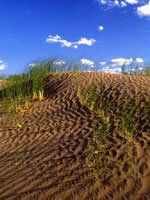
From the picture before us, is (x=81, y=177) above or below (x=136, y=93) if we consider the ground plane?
below

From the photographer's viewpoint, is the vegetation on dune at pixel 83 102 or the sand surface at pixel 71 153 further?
the vegetation on dune at pixel 83 102

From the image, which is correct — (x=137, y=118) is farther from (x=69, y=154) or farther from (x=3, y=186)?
(x=3, y=186)

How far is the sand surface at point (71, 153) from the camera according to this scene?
303 centimetres

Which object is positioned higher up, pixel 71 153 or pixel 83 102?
pixel 83 102

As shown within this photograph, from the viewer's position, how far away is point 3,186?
330cm

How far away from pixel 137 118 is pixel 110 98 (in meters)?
1.58

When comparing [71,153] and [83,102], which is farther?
[83,102]

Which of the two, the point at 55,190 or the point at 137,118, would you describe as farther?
the point at 137,118

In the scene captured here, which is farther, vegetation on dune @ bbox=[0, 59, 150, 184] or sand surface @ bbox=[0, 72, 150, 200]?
vegetation on dune @ bbox=[0, 59, 150, 184]

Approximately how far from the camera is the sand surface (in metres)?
3.03

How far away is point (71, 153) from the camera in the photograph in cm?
409

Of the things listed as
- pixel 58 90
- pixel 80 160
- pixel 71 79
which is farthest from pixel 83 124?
pixel 71 79

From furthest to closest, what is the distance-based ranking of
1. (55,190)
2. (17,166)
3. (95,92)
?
(95,92) < (17,166) < (55,190)

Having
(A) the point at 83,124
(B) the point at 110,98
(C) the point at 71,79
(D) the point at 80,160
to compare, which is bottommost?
(D) the point at 80,160
